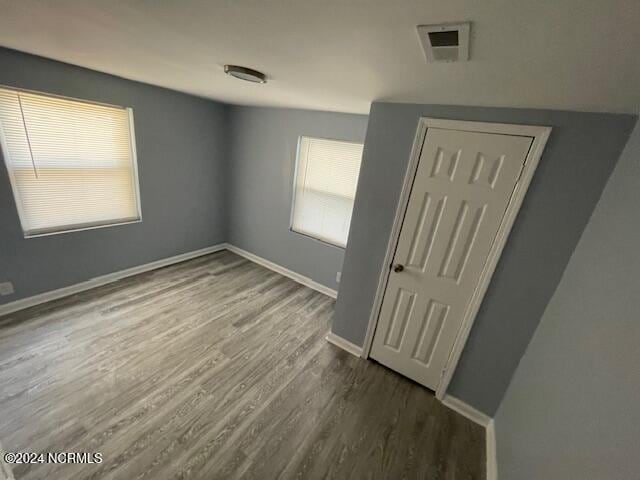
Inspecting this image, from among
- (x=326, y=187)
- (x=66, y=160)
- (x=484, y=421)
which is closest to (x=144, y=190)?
(x=66, y=160)

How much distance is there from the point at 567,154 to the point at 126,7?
2.08 metres

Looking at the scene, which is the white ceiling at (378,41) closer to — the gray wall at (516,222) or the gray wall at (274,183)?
the gray wall at (516,222)

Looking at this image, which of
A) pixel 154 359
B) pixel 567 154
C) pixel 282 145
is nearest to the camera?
pixel 567 154

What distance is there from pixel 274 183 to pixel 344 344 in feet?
7.30

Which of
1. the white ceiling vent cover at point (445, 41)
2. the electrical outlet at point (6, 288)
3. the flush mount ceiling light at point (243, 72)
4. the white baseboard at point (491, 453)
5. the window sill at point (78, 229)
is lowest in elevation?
the white baseboard at point (491, 453)

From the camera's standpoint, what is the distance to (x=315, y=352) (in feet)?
7.64

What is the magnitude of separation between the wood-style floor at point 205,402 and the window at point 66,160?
0.88 metres

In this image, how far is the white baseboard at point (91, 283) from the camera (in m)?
2.30

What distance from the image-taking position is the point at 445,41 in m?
0.75

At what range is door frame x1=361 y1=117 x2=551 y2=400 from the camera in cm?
143

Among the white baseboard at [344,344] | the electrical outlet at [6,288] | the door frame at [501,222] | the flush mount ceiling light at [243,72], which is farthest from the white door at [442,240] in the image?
the electrical outlet at [6,288]

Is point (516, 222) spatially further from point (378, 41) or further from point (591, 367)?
point (378, 41)

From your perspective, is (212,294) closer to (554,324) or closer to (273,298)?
(273,298)

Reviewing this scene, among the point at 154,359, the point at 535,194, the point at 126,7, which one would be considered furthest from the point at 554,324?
the point at 154,359
